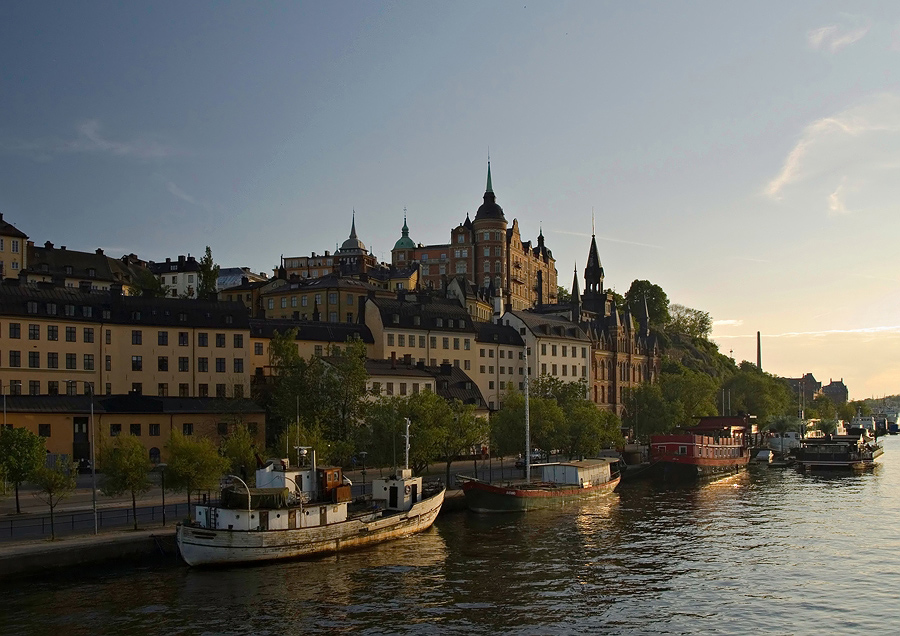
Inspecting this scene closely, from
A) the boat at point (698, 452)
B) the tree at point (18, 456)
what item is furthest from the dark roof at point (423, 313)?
the tree at point (18, 456)

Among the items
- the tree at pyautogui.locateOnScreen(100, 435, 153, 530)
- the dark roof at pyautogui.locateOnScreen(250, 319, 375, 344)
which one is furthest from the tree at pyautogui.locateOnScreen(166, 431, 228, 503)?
the dark roof at pyautogui.locateOnScreen(250, 319, 375, 344)

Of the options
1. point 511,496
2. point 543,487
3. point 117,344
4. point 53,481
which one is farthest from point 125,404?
point 543,487

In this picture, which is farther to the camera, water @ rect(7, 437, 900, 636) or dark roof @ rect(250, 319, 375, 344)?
dark roof @ rect(250, 319, 375, 344)

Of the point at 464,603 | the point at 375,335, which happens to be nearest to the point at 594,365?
the point at 375,335

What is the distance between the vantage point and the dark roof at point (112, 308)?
3292 inches

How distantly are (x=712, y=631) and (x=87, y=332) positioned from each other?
66.4 metres

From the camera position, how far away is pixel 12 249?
13150 centimetres

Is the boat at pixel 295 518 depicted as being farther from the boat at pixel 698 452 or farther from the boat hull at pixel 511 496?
the boat at pixel 698 452

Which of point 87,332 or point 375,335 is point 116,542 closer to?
point 87,332

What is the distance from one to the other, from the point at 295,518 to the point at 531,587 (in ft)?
48.2

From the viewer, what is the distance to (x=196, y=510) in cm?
5069

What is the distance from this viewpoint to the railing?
4972 cm

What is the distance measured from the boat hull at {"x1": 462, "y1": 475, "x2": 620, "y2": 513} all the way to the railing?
69.4 feet

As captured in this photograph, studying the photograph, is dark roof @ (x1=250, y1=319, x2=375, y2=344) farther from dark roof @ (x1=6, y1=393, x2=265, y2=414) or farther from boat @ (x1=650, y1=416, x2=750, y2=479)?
boat @ (x1=650, y1=416, x2=750, y2=479)
